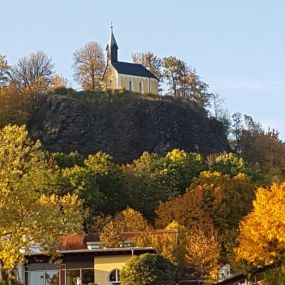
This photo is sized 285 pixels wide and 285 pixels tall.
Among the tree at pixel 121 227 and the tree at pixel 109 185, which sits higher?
the tree at pixel 109 185

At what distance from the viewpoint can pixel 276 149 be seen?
107938 millimetres

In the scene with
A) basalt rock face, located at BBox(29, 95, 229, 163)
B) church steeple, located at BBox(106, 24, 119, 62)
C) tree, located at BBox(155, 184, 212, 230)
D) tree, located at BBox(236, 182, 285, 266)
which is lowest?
tree, located at BBox(236, 182, 285, 266)

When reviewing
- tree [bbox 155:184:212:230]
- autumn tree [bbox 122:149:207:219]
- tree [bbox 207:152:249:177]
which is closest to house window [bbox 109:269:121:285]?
tree [bbox 155:184:212:230]

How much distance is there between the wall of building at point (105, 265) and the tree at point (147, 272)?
26.4 ft

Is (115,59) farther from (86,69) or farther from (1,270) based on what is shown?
(1,270)

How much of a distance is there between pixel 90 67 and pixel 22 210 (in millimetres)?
86298

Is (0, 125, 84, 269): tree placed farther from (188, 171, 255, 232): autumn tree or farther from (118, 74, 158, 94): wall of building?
(118, 74, 158, 94): wall of building

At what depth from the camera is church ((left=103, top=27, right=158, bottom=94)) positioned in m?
122

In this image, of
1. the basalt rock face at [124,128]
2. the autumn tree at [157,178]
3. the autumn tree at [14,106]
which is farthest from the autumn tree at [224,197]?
the autumn tree at [14,106]

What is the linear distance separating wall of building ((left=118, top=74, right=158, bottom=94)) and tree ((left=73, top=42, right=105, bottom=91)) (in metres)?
3.55

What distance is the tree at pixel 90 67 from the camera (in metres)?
114

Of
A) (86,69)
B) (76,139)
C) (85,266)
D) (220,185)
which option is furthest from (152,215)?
(86,69)

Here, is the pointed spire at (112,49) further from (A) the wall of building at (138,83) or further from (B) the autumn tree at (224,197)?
(B) the autumn tree at (224,197)

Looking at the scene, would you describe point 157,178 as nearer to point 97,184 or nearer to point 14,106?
point 97,184
